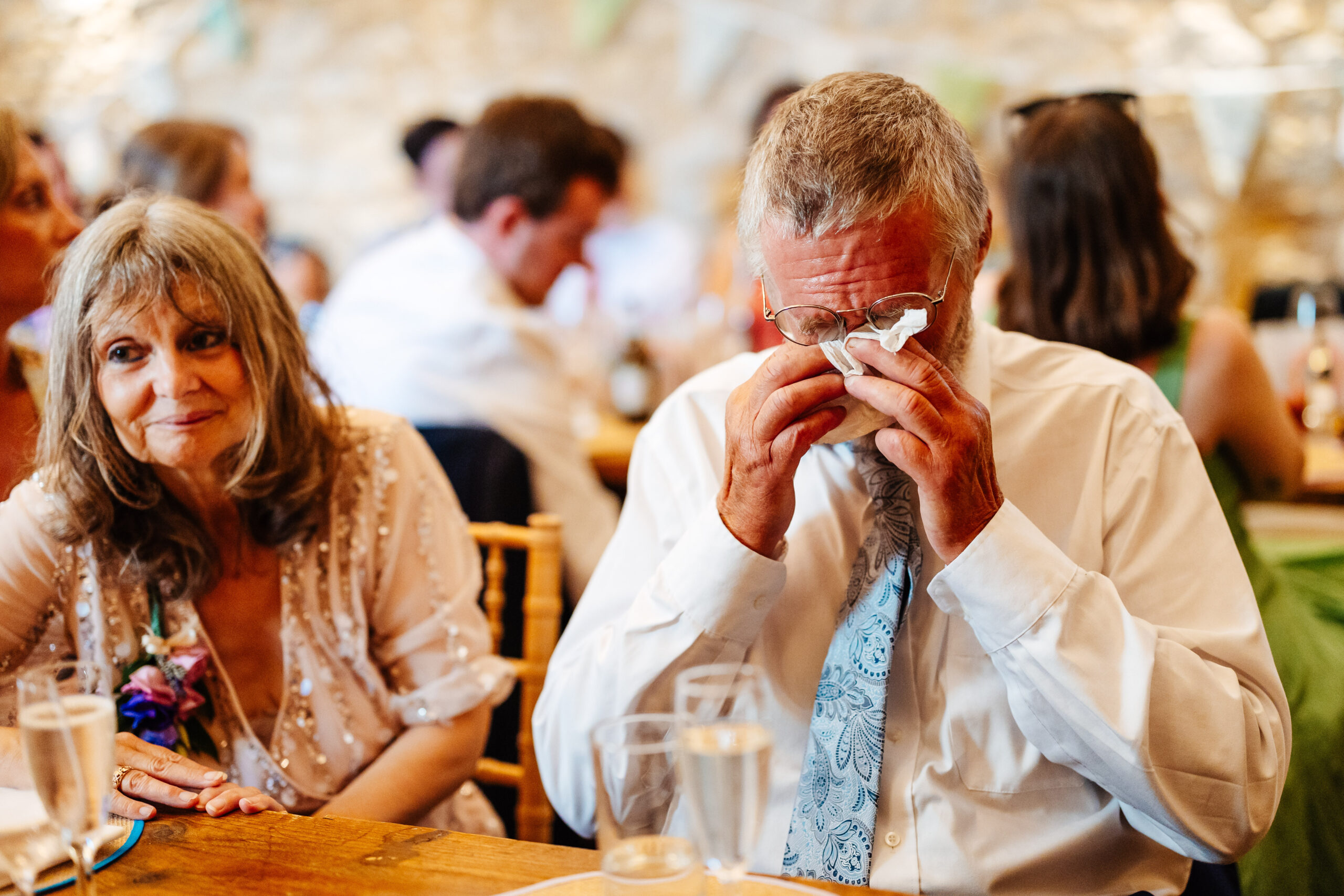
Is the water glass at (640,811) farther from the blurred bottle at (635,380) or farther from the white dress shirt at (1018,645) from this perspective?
the blurred bottle at (635,380)

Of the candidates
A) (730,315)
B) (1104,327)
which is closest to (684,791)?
(1104,327)

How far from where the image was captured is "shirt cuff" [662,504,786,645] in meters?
1.06

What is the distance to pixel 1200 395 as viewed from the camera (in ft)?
6.16

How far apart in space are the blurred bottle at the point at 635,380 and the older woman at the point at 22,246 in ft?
7.20

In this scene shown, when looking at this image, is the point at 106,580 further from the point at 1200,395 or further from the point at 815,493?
the point at 1200,395

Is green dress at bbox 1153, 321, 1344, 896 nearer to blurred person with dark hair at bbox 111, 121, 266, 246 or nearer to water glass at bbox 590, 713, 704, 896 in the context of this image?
water glass at bbox 590, 713, 704, 896

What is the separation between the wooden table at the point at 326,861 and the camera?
2.84ft

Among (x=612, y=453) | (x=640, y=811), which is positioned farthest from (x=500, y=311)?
(x=640, y=811)

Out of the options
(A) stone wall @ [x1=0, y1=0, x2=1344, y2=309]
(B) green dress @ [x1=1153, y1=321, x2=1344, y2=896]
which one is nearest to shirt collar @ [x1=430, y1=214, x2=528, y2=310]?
(B) green dress @ [x1=1153, y1=321, x2=1344, y2=896]

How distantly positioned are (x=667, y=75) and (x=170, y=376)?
437cm

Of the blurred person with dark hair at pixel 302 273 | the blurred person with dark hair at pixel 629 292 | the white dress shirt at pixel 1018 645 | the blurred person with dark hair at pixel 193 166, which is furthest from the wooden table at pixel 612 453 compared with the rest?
the white dress shirt at pixel 1018 645

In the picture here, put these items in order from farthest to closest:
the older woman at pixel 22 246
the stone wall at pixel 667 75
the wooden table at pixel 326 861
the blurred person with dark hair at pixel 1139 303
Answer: the stone wall at pixel 667 75 < the blurred person with dark hair at pixel 1139 303 < the older woman at pixel 22 246 < the wooden table at pixel 326 861

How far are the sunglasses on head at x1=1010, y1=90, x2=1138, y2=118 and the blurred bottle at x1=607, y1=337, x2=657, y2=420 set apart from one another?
5.97ft

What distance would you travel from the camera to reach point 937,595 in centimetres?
104
